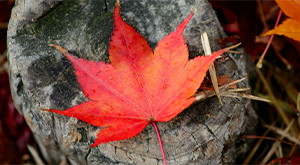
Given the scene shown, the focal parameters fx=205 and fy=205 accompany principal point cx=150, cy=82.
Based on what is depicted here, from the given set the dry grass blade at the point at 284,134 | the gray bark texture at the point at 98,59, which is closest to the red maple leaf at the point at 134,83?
the gray bark texture at the point at 98,59

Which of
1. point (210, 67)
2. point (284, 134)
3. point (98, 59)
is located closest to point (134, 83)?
point (98, 59)

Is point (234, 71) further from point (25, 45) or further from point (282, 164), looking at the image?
point (25, 45)

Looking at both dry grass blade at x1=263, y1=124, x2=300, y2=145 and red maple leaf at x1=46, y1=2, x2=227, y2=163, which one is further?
dry grass blade at x1=263, y1=124, x2=300, y2=145

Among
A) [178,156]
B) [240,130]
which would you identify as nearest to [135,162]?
[178,156]

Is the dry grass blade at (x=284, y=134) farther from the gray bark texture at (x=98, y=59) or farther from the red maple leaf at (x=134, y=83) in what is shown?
the red maple leaf at (x=134, y=83)

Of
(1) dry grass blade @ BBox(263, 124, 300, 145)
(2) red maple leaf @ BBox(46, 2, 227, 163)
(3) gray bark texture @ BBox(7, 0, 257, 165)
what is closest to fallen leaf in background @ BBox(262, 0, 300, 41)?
(3) gray bark texture @ BBox(7, 0, 257, 165)

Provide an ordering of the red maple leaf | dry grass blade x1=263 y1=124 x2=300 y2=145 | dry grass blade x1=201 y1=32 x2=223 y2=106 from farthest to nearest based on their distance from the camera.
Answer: dry grass blade x1=263 y1=124 x2=300 y2=145 → dry grass blade x1=201 y1=32 x2=223 y2=106 → the red maple leaf

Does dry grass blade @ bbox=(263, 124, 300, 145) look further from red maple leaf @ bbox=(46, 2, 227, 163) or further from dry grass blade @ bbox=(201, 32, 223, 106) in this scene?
red maple leaf @ bbox=(46, 2, 227, 163)

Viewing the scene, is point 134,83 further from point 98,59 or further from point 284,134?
point 284,134
